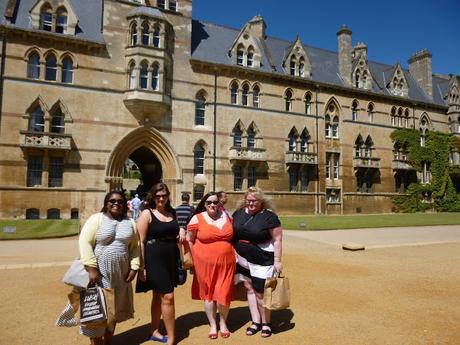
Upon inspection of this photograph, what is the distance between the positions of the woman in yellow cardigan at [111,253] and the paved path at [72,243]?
19.5 feet

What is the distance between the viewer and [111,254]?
4.20 m

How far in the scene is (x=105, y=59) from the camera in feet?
76.2

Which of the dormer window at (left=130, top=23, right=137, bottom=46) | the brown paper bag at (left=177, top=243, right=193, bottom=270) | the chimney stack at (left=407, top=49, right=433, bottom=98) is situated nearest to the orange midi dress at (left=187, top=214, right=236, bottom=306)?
the brown paper bag at (left=177, top=243, right=193, bottom=270)

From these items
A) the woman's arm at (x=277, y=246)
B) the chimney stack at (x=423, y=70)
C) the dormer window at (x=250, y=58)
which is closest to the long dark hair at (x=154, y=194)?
the woman's arm at (x=277, y=246)

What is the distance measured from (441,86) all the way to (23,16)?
4270cm

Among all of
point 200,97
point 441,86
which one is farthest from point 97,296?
point 441,86

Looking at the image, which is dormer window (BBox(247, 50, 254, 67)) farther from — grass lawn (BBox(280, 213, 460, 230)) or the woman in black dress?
the woman in black dress

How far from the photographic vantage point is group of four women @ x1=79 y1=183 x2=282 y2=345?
422 cm

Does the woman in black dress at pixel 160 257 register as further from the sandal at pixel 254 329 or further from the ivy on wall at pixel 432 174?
the ivy on wall at pixel 432 174

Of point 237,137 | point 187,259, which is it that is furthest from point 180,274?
point 237,137

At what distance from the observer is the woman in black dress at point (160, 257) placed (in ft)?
15.0

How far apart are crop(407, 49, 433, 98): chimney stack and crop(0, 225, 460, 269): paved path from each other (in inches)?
1052

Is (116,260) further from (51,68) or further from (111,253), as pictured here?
(51,68)

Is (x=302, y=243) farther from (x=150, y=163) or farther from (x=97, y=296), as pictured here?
(x=150, y=163)
